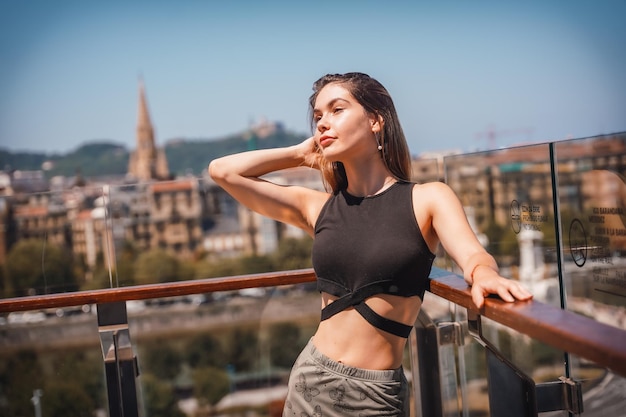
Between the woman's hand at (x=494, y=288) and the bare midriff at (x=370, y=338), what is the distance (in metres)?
0.26

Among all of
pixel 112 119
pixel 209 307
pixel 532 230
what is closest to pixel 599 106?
pixel 209 307

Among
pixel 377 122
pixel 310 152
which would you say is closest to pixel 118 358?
pixel 310 152

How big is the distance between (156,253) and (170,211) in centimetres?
404

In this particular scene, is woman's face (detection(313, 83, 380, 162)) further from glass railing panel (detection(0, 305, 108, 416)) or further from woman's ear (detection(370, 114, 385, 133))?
glass railing panel (detection(0, 305, 108, 416))

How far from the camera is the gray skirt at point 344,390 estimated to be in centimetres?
173

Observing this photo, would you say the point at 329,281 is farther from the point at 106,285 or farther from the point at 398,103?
the point at 106,285

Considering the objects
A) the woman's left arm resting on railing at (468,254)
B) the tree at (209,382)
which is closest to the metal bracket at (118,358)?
the woman's left arm resting on railing at (468,254)

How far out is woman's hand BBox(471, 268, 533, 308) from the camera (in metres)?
1.44

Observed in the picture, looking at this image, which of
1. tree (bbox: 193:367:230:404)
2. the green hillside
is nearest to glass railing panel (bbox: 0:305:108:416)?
tree (bbox: 193:367:230:404)

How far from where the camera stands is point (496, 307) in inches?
57.1

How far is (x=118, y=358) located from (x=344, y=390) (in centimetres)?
94

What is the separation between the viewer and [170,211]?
65.6m

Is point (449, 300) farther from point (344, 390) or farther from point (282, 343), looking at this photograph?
point (282, 343)

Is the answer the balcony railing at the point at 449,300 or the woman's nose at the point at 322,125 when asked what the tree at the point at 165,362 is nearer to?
the balcony railing at the point at 449,300
